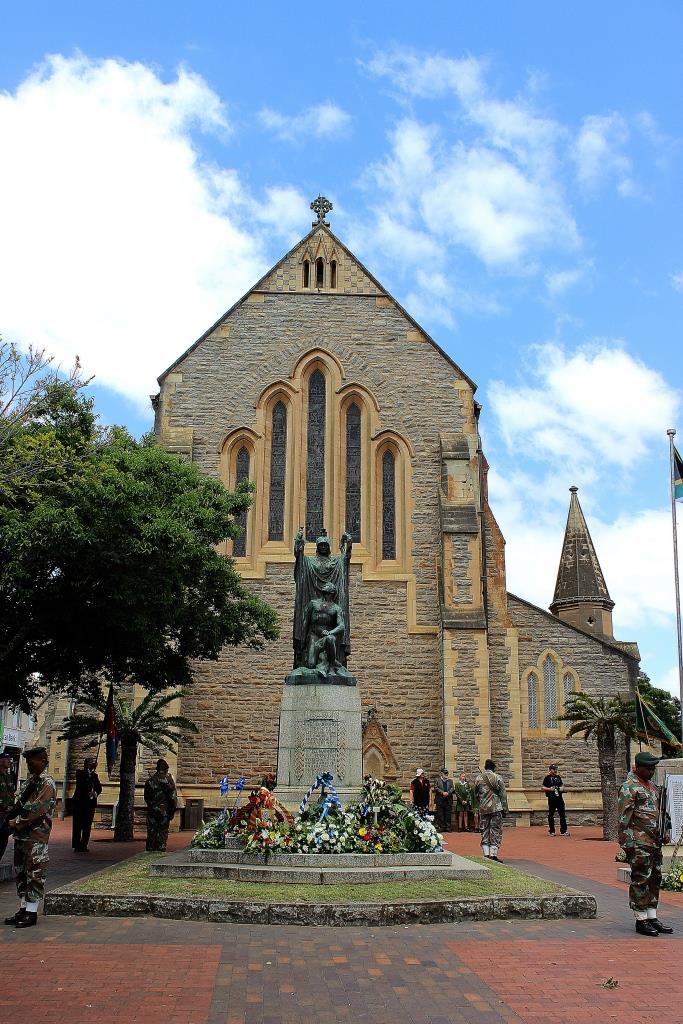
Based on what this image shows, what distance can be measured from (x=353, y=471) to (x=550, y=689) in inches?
324

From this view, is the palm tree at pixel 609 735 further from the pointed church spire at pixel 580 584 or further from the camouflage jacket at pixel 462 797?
the pointed church spire at pixel 580 584

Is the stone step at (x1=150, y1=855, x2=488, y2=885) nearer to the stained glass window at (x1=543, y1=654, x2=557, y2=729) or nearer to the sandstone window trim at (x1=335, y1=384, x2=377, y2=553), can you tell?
the sandstone window trim at (x1=335, y1=384, x2=377, y2=553)

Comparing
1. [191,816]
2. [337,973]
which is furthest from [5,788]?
[191,816]

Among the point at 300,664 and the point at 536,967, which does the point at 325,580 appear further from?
the point at 536,967

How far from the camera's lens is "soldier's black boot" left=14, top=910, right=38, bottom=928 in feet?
28.4

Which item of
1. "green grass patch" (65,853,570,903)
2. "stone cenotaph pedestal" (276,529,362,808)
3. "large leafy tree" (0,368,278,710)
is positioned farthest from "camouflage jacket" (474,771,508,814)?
"large leafy tree" (0,368,278,710)

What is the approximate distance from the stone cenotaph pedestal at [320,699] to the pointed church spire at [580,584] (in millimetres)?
25217

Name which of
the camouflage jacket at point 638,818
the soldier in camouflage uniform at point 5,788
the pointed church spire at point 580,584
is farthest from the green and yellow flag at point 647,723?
the pointed church spire at point 580,584

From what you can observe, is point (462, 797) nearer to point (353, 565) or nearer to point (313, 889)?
point (353, 565)

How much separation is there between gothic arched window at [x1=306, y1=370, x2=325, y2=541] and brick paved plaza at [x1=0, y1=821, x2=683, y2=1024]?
57.3 ft

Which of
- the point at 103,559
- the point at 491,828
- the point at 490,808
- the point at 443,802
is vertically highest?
the point at 103,559

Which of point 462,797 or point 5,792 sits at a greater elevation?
point 5,792

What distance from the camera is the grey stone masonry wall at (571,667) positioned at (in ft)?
85.1

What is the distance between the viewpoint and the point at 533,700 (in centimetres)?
2659
